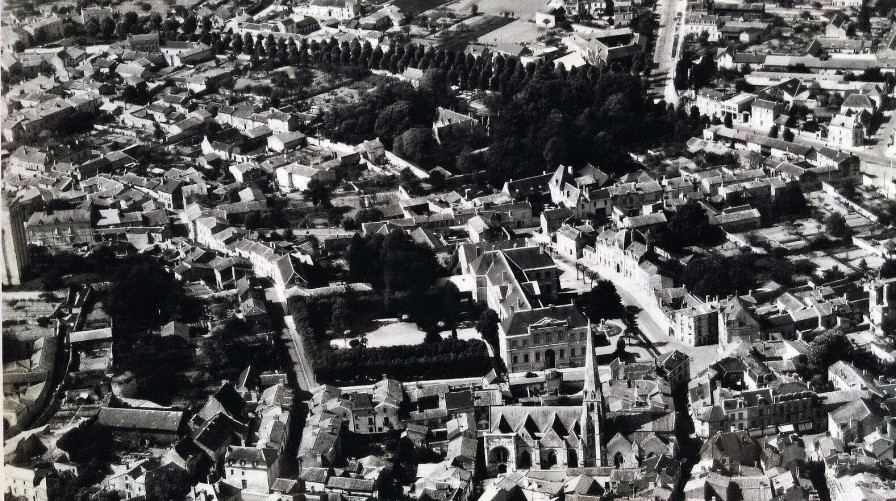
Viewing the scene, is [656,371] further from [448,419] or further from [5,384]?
[5,384]

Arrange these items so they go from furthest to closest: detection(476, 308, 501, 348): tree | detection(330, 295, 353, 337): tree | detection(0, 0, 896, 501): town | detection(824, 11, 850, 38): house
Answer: detection(824, 11, 850, 38): house < detection(330, 295, 353, 337): tree < detection(476, 308, 501, 348): tree < detection(0, 0, 896, 501): town

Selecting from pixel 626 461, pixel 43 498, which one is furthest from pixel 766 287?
pixel 43 498

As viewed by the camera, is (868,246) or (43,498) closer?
(43,498)

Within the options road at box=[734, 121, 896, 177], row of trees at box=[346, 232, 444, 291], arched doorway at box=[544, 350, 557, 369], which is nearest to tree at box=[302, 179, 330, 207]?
row of trees at box=[346, 232, 444, 291]

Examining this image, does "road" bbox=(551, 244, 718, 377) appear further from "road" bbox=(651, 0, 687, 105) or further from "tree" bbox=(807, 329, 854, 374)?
"road" bbox=(651, 0, 687, 105)

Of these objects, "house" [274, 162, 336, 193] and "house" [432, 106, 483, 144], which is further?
"house" [432, 106, 483, 144]

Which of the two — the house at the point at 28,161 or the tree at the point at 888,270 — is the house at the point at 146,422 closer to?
the tree at the point at 888,270

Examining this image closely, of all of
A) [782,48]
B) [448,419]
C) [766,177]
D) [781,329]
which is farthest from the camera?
[782,48]
